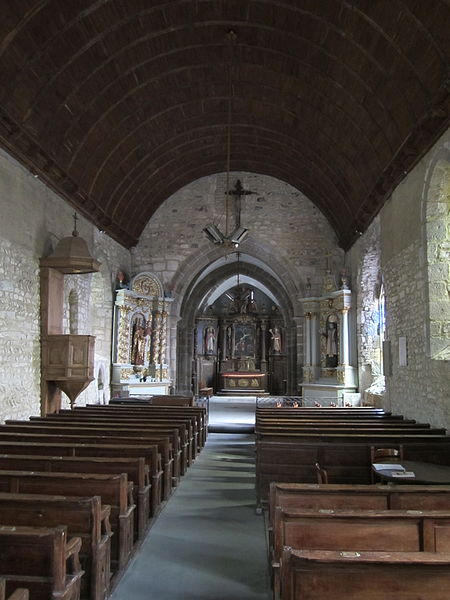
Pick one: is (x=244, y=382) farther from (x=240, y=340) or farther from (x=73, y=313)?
(x=73, y=313)

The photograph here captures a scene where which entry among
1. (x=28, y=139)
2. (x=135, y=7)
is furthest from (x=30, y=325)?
(x=135, y=7)

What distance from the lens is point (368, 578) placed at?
2.27m

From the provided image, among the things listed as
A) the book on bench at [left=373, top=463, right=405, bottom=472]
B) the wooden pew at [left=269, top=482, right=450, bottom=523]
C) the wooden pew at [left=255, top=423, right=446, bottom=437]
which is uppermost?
the wooden pew at [left=269, top=482, right=450, bottom=523]

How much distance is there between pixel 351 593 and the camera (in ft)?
7.45

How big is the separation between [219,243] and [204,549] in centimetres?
844

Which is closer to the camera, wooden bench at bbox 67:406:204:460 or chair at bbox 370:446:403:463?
chair at bbox 370:446:403:463

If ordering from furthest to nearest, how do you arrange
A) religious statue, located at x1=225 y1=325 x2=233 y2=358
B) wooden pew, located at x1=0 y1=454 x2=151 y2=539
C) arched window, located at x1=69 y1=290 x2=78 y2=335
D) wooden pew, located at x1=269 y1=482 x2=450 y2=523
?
religious statue, located at x1=225 y1=325 x2=233 y2=358 < arched window, located at x1=69 y1=290 x2=78 y2=335 < wooden pew, located at x1=0 y1=454 x2=151 y2=539 < wooden pew, located at x1=269 y1=482 x2=450 y2=523

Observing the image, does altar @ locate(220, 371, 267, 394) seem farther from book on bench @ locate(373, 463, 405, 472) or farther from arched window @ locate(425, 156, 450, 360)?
book on bench @ locate(373, 463, 405, 472)

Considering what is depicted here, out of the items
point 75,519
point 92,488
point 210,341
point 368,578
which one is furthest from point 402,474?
point 210,341

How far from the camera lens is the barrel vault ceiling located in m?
7.92

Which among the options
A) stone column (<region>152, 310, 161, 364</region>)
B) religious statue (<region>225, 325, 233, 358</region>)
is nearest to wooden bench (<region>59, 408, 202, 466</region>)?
stone column (<region>152, 310, 161, 364</region>)

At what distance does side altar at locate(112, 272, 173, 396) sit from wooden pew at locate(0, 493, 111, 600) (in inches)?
464

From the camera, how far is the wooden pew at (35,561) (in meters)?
2.88

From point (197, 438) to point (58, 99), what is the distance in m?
6.86
